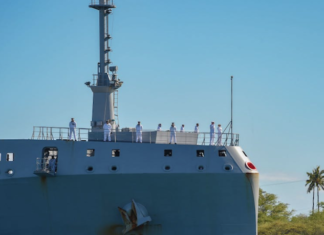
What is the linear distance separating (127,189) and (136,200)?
2.42 ft

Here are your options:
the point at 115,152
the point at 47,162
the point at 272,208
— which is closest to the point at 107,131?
the point at 115,152

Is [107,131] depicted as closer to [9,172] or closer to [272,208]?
[9,172]

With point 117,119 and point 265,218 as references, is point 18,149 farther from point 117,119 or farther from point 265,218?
point 265,218

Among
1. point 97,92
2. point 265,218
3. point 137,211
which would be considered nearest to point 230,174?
point 137,211

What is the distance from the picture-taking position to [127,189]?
1556 inches

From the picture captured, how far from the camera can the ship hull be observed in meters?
39.6

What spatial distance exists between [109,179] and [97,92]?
773 centimetres

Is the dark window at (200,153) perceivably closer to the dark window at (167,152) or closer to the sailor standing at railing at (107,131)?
the dark window at (167,152)

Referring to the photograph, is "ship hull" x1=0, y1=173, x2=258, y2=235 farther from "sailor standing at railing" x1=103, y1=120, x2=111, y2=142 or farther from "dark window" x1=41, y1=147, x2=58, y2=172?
"sailor standing at railing" x1=103, y1=120, x2=111, y2=142

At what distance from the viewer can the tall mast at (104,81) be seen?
45375mm

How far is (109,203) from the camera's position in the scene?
130 feet

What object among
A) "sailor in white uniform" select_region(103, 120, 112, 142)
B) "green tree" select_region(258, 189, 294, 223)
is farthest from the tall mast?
"green tree" select_region(258, 189, 294, 223)

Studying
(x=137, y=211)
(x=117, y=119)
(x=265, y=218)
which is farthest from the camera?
(x=265, y=218)

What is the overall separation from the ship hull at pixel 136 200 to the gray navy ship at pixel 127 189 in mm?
52
